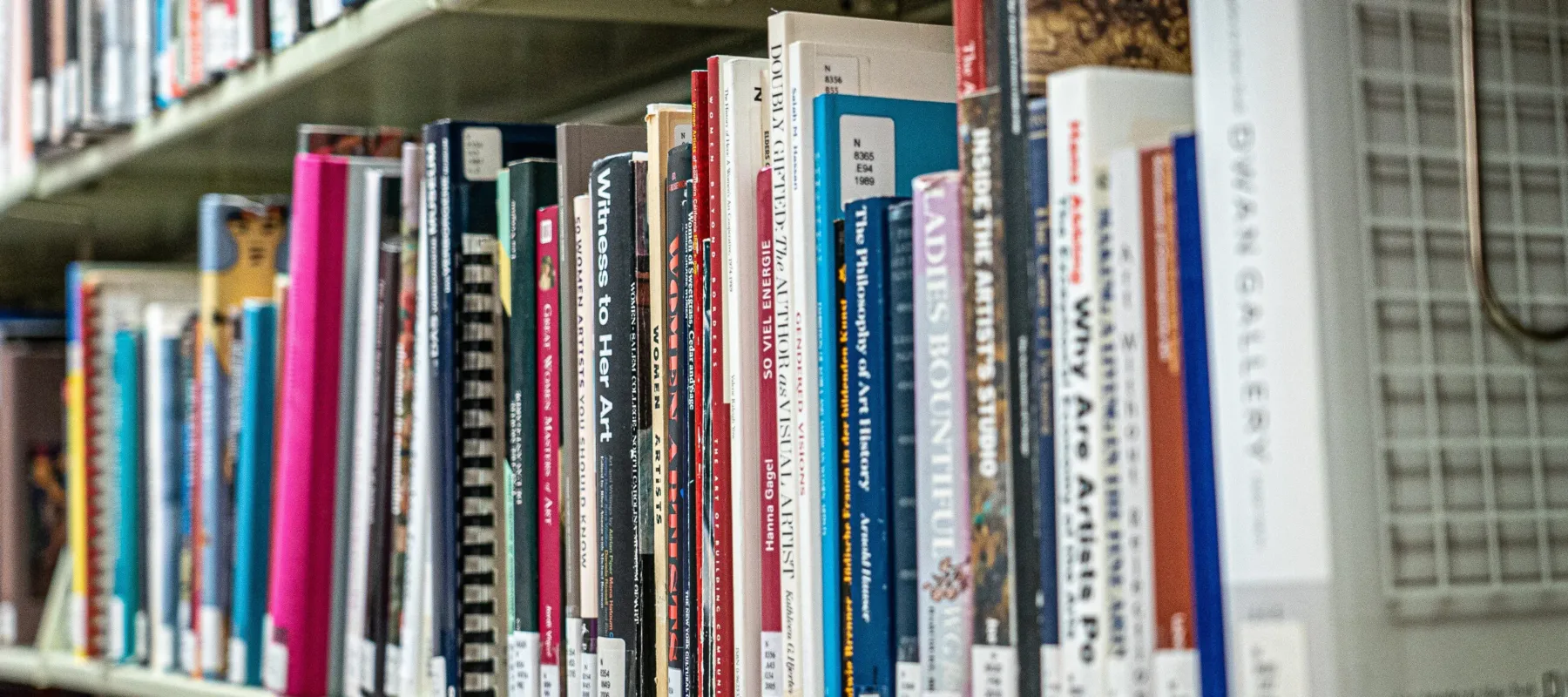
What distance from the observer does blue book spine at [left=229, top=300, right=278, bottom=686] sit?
1164mm

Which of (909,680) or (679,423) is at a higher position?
(679,423)

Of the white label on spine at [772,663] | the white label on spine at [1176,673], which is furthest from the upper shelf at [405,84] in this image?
the white label on spine at [1176,673]

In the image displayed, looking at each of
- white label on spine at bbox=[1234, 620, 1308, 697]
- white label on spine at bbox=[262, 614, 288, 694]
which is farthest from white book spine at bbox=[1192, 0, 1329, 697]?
white label on spine at bbox=[262, 614, 288, 694]

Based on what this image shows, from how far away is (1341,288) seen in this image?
47cm

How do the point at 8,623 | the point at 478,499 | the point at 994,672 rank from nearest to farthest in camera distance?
the point at 994,672 < the point at 478,499 < the point at 8,623

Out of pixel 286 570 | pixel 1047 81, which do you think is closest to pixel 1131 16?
pixel 1047 81

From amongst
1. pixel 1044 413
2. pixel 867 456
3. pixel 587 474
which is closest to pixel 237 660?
pixel 587 474

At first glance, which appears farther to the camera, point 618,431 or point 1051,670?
point 618,431

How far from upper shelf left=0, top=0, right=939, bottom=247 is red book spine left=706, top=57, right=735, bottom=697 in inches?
7.3

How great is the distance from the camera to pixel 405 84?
1.09 m

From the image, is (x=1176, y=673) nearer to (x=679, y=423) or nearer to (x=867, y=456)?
(x=867, y=456)

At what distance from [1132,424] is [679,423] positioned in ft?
0.93

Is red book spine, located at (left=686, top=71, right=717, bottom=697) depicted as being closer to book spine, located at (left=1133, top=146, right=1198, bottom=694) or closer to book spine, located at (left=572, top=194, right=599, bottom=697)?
book spine, located at (left=572, top=194, right=599, bottom=697)

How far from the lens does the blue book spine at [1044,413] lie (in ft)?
1.81
